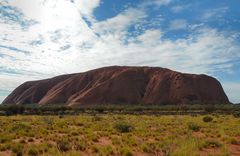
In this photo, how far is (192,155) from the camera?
11484mm

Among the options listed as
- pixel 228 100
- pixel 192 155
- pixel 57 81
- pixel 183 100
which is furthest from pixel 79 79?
pixel 192 155

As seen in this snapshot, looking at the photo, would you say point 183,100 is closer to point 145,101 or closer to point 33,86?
point 145,101

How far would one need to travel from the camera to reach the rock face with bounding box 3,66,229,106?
99312 mm

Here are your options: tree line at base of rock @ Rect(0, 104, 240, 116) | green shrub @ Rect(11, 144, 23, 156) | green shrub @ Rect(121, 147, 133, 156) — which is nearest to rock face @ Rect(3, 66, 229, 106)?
tree line at base of rock @ Rect(0, 104, 240, 116)

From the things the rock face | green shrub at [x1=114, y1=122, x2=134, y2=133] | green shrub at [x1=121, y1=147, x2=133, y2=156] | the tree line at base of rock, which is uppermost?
the rock face

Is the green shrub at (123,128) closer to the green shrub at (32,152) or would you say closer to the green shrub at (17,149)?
the green shrub at (17,149)

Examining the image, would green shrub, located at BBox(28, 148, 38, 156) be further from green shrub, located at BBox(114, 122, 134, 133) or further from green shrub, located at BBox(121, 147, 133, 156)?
green shrub, located at BBox(114, 122, 134, 133)

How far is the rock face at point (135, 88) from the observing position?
99.3 m

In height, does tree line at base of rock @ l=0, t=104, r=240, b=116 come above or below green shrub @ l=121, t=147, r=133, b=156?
above

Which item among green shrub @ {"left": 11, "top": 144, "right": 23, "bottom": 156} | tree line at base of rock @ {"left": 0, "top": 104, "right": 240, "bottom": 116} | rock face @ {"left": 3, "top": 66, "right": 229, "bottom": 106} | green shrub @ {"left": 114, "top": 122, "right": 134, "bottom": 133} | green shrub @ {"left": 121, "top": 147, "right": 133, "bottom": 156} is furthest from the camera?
rock face @ {"left": 3, "top": 66, "right": 229, "bottom": 106}

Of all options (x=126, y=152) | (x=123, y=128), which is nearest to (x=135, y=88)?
(x=123, y=128)

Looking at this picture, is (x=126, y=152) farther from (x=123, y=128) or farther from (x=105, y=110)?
(x=105, y=110)

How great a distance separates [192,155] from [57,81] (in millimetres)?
122471

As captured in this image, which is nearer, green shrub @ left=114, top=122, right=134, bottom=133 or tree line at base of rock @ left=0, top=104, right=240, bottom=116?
green shrub @ left=114, top=122, right=134, bottom=133
